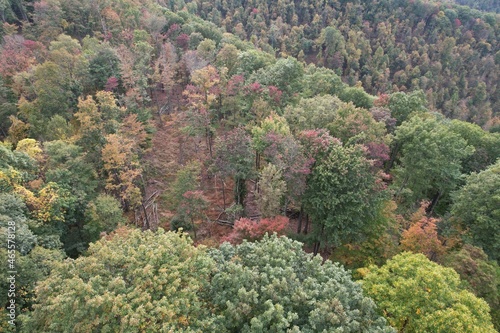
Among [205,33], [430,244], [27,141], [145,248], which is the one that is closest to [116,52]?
[27,141]

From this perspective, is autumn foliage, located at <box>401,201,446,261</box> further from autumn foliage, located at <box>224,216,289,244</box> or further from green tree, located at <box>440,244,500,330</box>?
autumn foliage, located at <box>224,216,289,244</box>

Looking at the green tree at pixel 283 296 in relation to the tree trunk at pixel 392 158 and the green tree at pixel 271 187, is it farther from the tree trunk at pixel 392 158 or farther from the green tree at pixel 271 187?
the tree trunk at pixel 392 158

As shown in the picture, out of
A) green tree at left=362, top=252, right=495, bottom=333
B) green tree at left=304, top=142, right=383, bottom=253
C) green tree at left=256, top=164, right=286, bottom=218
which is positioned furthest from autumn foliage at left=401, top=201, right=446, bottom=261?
green tree at left=256, top=164, right=286, bottom=218

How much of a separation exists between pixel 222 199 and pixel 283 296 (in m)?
22.2

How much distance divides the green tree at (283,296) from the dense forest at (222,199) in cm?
11

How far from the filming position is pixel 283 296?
1677cm

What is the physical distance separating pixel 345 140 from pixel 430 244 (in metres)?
12.6

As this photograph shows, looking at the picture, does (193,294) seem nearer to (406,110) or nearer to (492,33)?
(406,110)

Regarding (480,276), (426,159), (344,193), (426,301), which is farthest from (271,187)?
(426,159)

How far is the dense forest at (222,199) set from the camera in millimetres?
16562

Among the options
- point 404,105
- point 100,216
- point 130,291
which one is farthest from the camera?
point 404,105

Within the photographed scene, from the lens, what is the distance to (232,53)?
51.1 meters

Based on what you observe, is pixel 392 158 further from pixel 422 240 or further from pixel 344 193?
pixel 422 240

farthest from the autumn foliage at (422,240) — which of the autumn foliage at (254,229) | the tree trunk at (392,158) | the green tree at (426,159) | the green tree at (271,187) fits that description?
the tree trunk at (392,158)
